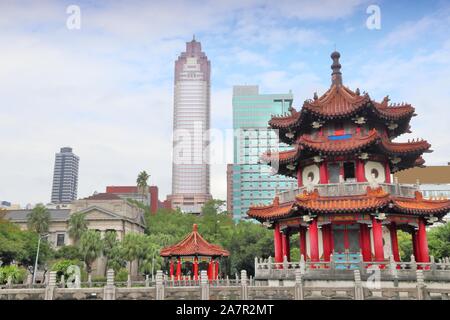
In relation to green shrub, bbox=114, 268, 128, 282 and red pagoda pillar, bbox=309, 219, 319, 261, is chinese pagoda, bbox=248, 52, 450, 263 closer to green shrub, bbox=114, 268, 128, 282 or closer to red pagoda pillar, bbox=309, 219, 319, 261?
red pagoda pillar, bbox=309, 219, 319, 261

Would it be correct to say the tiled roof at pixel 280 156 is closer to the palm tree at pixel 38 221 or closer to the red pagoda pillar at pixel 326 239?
the red pagoda pillar at pixel 326 239

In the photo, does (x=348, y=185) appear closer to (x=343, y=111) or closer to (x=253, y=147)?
(x=343, y=111)

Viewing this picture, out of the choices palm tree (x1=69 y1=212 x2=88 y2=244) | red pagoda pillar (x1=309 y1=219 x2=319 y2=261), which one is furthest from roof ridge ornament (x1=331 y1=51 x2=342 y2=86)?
palm tree (x1=69 y1=212 x2=88 y2=244)

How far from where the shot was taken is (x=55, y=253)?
63375 mm

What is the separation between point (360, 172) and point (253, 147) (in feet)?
342

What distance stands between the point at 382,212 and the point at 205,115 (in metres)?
169

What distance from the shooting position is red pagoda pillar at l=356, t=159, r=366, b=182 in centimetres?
2459

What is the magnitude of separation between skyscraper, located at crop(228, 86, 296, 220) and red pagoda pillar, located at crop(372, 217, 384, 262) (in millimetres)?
100465

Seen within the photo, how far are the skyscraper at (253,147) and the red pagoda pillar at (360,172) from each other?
3869 inches

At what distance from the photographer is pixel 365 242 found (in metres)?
23.7

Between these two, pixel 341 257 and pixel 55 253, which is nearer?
pixel 341 257

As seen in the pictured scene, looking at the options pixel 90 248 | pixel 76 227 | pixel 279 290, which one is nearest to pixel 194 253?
pixel 279 290
